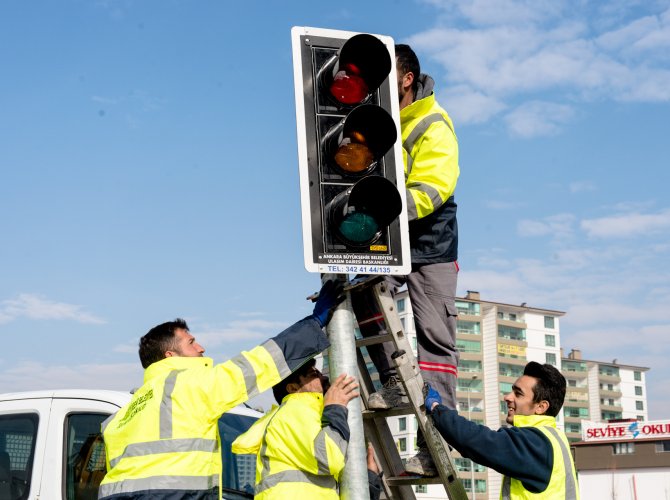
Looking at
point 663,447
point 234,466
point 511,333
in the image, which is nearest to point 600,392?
point 511,333

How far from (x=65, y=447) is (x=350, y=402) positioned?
8.97 ft

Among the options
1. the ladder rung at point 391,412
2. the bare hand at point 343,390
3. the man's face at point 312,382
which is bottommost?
the ladder rung at point 391,412

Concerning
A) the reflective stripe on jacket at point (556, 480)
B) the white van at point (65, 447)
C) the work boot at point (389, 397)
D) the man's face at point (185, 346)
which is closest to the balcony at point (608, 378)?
the white van at point (65, 447)

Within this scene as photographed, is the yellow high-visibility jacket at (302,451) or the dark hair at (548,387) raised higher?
the dark hair at (548,387)

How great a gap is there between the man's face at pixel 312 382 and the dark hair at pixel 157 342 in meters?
0.82

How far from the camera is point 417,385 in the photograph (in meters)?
5.59

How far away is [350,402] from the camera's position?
4969 millimetres

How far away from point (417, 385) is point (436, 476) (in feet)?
1.88

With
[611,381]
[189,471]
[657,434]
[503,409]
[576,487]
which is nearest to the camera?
[189,471]

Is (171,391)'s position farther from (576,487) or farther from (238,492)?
(576,487)

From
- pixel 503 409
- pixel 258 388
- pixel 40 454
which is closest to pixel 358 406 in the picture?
pixel 258 388

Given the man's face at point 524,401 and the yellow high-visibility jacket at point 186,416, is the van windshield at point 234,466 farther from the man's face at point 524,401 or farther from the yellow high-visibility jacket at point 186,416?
the man's face at point 524,401

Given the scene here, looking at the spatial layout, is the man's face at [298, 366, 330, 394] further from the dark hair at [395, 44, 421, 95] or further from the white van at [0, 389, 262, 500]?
the dark hair at [395, 44, 421, 95]

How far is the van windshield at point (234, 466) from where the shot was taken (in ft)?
20.7
